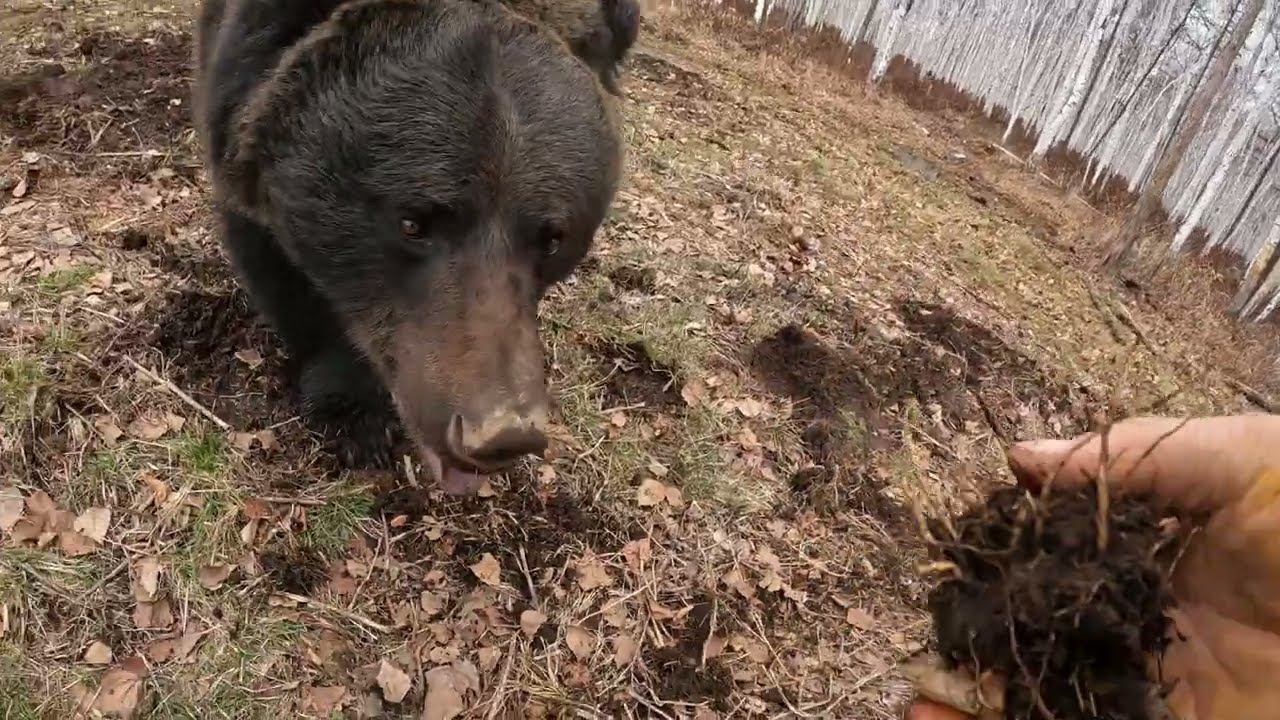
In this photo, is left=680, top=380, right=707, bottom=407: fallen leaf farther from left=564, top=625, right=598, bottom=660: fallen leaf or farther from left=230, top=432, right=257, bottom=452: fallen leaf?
left=230, top=432, right=257, bottom=452: fallen leaf

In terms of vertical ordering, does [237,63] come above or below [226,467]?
above

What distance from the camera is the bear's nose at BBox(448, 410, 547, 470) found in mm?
2400

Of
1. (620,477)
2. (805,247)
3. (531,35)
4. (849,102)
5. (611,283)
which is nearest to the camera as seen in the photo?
(531,35)

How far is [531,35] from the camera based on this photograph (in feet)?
9.41

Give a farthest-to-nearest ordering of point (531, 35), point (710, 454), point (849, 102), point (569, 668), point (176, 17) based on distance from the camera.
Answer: point (849, 102) → point (176, 17) → point (710, 454) → point (569, 668) → point (531, 35)

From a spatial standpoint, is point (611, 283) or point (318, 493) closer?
point (318, 493)

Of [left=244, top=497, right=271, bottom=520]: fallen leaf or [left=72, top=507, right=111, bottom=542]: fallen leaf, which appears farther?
[left=244, top=497, right=271, bottom=520]: fallen leaf

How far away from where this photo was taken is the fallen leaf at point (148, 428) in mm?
3693

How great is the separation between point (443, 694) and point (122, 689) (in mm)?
1188

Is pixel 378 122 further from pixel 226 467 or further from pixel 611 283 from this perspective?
pixel 611 283

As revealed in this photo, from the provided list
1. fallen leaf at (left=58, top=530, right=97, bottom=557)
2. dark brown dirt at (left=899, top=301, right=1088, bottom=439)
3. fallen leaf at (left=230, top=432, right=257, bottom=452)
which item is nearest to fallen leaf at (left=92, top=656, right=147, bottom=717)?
fallen leaf at (left=58, top=530, right=97, bottom=557)

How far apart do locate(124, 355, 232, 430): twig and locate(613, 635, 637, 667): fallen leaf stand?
2149mm

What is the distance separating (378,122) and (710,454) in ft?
9.55

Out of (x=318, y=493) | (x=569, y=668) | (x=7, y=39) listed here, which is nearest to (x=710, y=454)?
(x=569, y=668)
